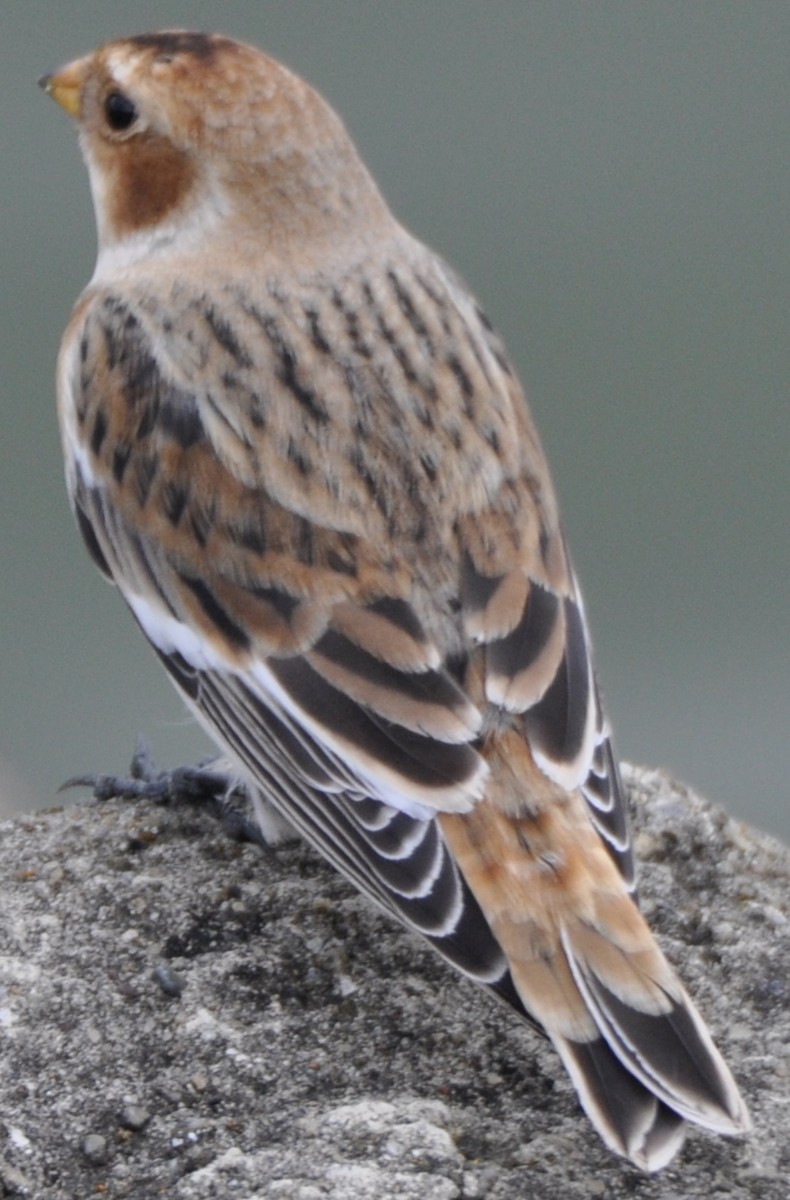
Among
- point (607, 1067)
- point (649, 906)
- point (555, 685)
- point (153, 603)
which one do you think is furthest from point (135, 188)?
point (607, 1067)

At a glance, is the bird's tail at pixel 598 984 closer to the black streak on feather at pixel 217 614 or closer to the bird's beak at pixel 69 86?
the black streak on feather at pixel 217 614

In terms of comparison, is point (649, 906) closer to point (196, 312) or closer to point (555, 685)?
point (555, 685)

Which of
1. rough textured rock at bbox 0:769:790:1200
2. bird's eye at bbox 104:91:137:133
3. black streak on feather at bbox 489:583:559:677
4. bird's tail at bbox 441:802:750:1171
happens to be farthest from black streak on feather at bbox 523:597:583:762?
bird's eye at bbox 104:91:137:133

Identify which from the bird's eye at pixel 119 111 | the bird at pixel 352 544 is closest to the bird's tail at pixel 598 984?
the bird at pixel 352 544

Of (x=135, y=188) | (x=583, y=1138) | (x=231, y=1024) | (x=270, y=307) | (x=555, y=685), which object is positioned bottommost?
(x=583, y=1138)

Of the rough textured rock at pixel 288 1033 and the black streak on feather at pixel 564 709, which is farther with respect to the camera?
the black streak on feather at pixel 564 709

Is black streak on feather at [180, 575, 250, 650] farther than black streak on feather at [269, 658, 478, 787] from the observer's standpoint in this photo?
Yes

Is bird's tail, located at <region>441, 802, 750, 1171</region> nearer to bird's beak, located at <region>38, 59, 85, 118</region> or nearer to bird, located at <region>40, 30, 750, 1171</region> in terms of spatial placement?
bird, located at <region>40, 30, 750, 1171</region>
